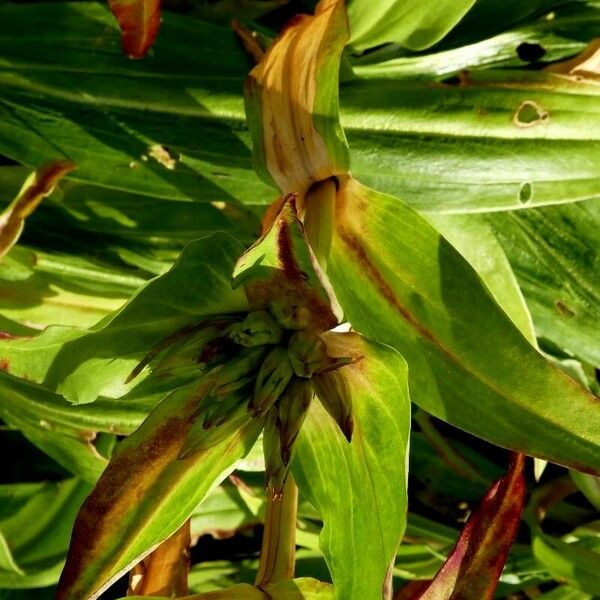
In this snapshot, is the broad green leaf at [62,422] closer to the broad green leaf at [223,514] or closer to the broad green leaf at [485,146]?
the broad green leaf at [223,514]

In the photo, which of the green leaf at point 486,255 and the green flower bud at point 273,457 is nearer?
the green flower bud at point 273,457

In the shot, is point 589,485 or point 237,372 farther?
point 589,485

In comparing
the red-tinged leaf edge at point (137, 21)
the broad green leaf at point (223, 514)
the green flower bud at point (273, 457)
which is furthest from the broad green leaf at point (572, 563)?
the red-tinged leaf edge at point (137, 21)

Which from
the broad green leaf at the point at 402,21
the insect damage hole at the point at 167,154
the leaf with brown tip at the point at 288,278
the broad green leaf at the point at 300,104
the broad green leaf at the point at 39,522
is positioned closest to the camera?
the leaf with brown tip at the point at 288,278

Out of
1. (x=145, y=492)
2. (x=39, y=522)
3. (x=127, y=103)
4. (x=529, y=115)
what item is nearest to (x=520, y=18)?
(x=529, y=115)

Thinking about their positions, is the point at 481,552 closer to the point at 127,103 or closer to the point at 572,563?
the point at 572,563

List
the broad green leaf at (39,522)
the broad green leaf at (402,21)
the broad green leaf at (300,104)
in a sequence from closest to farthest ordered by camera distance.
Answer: the broad green leaf at (300,104)
the broad green leaf at (402,21)
the broad green leaf at (39,522)
